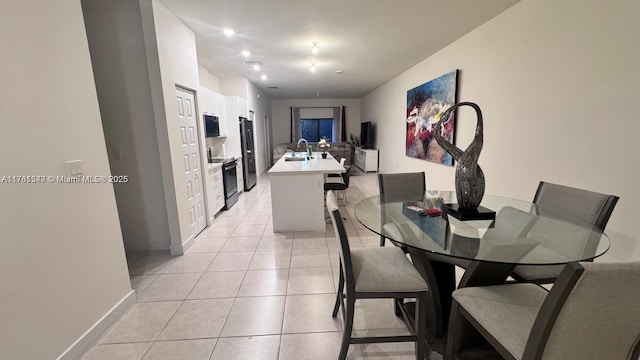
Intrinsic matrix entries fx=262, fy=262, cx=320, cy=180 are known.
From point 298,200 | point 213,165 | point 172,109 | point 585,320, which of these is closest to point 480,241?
point 585,320

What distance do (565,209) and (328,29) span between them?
297cm

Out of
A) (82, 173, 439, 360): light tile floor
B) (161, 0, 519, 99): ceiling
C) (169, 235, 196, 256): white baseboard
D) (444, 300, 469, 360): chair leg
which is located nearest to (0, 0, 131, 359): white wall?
(82, 173, 439, 360): light tile floor

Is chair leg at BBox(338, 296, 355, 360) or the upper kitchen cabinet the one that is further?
the upper kitchen cabinet

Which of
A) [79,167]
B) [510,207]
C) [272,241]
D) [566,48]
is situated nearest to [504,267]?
[510,207]

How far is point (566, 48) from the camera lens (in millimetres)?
2102

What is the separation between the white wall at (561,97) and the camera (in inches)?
68.1

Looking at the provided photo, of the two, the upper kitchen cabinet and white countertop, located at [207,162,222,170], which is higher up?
the upper kitchen cabinet

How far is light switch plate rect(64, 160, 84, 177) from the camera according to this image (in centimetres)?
158

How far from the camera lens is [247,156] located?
5875 mm

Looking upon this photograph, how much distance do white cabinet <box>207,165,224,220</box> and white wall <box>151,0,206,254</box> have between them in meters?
0.75

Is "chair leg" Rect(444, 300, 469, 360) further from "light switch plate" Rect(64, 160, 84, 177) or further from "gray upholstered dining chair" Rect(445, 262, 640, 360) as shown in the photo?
"light switch plate" Rect(64, 160, 84, 177)

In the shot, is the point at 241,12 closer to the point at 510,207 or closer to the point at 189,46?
the point at 189,46

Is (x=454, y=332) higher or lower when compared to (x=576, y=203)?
lower

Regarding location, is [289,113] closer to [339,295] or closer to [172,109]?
[172,109]
